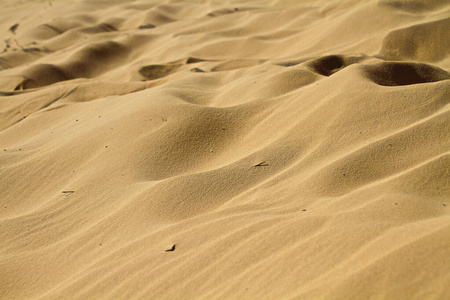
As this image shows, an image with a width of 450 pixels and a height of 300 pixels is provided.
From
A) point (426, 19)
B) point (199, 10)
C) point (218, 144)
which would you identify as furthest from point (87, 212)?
point (199, 10)

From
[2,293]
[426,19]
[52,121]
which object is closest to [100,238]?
[2,293]

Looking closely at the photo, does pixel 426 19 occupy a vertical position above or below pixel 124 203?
above

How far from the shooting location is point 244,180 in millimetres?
1811

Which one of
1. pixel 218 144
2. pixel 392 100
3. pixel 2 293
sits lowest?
pixel 2 293

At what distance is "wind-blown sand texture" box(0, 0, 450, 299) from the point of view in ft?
4.04

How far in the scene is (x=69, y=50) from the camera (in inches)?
199

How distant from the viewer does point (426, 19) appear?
345cm

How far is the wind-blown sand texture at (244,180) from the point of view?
1.23 meters

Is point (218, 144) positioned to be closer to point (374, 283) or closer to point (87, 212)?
point (87, 212)

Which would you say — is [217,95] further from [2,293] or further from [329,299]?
[329,299]

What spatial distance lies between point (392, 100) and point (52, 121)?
2.18 m

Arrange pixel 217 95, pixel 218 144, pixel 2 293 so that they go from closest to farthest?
pixel 2 293 → pixel 218 144 → pixel 217 95

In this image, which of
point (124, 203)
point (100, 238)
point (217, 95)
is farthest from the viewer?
point (217, 95)

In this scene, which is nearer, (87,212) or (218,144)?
→ (87,212)
